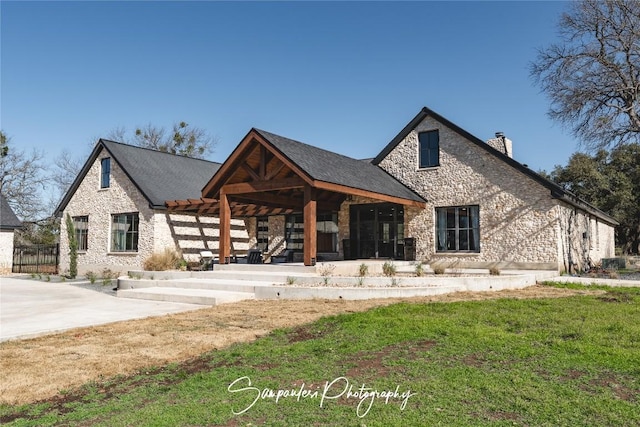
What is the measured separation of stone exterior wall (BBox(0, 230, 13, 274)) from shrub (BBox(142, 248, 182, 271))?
11.7 meters

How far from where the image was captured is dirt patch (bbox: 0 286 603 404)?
5.32 m

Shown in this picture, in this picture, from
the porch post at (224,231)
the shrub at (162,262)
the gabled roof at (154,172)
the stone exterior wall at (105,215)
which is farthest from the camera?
the gabled roof at (154,172)

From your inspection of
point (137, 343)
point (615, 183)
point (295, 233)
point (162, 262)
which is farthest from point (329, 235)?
point (615, 183)

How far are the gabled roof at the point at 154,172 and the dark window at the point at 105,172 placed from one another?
572 millimetres

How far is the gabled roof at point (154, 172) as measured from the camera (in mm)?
20703

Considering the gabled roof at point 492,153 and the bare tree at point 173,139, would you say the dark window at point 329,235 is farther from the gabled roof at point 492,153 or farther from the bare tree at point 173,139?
the bare tree at point 173,139

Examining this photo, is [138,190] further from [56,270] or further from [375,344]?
[375,344]

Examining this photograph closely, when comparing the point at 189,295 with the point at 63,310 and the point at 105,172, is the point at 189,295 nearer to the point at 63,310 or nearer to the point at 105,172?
the point at 63,310

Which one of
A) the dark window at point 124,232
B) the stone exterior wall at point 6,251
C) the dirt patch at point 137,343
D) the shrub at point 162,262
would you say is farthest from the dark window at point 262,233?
A: the stone exterior wall at point 6,251

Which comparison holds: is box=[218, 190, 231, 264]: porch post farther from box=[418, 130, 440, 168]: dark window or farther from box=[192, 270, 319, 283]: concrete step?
box=[418, 130, 440, 168]: dark window

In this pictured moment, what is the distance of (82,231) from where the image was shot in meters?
23.4

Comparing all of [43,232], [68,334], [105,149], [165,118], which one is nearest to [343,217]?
[105,149]

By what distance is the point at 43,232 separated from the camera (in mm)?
41469

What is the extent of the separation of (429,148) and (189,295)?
12047 mm
